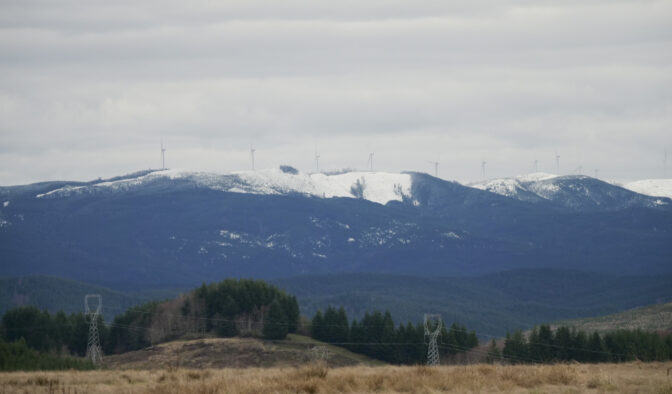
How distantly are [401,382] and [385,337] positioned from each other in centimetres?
11949

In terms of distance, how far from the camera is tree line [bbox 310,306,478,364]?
153000mm

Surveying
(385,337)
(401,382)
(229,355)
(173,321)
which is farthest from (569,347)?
(401,382)

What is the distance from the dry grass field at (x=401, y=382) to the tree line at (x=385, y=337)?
344ft

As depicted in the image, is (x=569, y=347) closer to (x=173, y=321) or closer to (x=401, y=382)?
(x=173, y=321)

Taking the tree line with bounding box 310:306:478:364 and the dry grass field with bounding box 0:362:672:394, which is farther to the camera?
the tree line with bounding box 310:306:478:364

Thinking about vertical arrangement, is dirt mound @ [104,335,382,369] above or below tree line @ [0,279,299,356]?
below

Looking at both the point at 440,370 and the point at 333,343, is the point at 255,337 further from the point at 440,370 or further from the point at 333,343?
the point at 440,370

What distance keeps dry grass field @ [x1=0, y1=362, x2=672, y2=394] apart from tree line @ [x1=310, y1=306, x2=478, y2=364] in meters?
105

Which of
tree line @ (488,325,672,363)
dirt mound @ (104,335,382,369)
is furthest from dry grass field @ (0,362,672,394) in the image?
tree line @ (488,325,672,363)

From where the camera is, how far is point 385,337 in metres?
159

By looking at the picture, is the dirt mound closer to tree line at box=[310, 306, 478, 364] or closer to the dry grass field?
tree line at box=[310, 306, 478, 364]

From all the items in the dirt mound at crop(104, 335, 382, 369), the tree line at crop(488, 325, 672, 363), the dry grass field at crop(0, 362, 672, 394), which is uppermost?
the dry grass field at crop(0, 362, 672, 394)

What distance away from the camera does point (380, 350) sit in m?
157

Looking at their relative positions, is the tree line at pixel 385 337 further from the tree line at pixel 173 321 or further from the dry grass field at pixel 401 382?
the dry grass field at pixel 401 382
